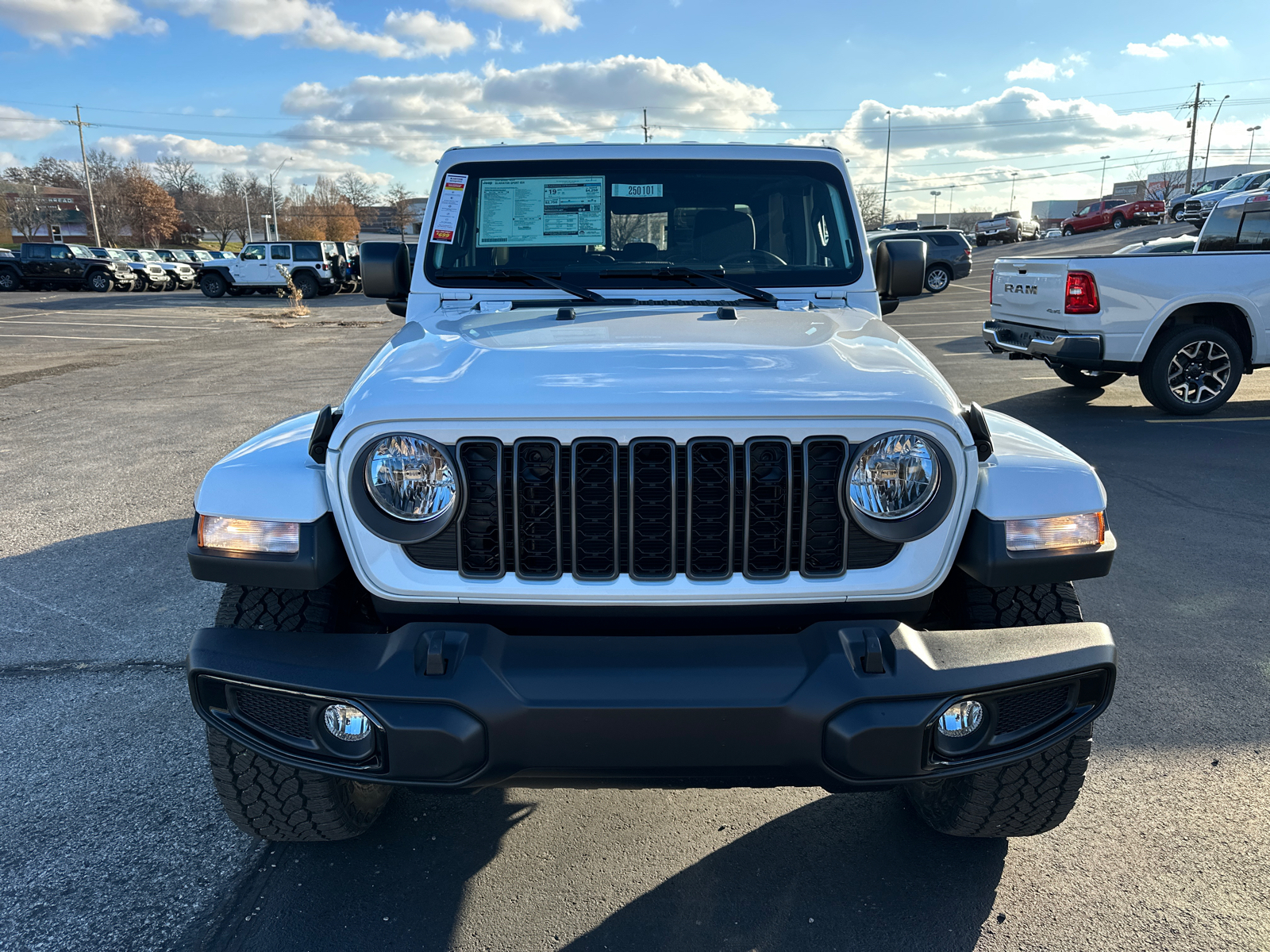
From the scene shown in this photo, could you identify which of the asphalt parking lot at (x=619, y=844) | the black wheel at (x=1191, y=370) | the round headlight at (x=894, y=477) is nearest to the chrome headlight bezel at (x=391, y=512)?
the round headlight at (x=894, y=477)

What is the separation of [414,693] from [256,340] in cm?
Result: 1665

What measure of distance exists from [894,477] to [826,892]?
115 cm

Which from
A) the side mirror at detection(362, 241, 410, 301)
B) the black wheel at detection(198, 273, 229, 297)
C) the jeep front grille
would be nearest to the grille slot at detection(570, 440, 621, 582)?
the jeep front grille

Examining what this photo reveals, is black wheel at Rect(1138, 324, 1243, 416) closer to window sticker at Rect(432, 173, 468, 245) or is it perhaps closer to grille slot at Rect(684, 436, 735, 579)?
window sticker at Rect(432, 173, 468, 245)

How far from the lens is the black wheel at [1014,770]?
86.3 inches

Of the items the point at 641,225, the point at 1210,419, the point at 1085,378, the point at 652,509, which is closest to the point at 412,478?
the point at 652,509

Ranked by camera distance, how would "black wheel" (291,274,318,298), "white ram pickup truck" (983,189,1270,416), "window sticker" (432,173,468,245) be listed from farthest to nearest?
"black wheel" (291,274,318,298) → "white ram pickup truck" (983,189,1270,416) → "window sticker" (432,173,468,245)

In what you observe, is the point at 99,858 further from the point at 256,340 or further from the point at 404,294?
the point at 256,340

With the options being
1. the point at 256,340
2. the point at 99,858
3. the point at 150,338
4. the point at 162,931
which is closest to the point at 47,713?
the point at 99,858

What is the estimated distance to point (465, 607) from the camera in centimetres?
203

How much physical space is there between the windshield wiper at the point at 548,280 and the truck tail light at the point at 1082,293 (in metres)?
6.34

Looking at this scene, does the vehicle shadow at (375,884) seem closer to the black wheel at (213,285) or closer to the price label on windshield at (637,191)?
the price label on windshield at (637,191)

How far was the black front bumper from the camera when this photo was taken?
179 cm

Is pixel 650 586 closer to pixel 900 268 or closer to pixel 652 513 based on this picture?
pixel 652 513
